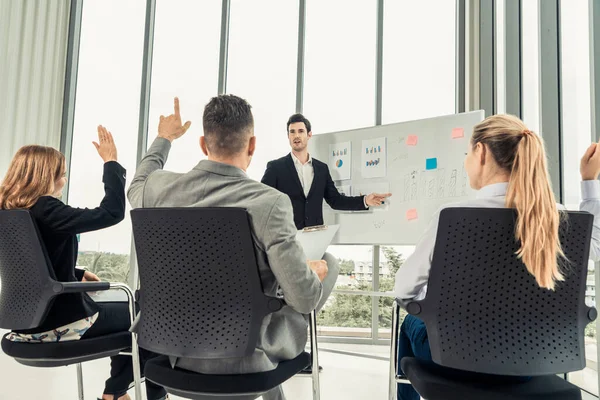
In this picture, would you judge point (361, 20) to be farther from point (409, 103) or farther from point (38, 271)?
point (38, 271)

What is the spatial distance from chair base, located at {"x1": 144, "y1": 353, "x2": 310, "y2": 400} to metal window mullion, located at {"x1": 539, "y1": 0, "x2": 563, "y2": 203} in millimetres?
1979

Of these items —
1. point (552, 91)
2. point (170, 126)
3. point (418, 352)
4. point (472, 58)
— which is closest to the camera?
point (418, 352)

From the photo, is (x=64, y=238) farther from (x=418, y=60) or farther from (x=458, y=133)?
(x=418, y=60)

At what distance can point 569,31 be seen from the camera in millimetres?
2455

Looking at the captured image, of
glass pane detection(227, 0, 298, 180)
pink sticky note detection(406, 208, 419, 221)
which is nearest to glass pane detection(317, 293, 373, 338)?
pink sticky note detection(406, 208, 419, 221)

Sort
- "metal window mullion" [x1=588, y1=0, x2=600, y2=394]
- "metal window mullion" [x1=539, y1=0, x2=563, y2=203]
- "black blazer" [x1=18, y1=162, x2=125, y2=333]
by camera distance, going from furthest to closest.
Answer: "metal window mullion" [x1=539, y1=0, x2=563, y2=203] → "metal window mullion" [x1=588, y1=0, x2=600, y2=394] → "black blazer" [x1=18, y1=162, x2=125, y2=333]

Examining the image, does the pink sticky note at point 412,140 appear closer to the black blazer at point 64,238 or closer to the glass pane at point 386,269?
the glass pane at point 386,269

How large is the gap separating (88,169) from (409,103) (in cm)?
338

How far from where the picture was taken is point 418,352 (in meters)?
1.51

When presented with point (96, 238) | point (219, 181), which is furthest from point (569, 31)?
point (96, 238)

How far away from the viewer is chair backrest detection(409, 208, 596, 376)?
43.3 inches

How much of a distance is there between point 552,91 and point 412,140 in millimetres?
1026

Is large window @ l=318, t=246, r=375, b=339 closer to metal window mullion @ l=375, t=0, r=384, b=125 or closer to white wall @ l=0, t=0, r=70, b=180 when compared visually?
metal window mullion @ l=375, t=0, r=384, b=125

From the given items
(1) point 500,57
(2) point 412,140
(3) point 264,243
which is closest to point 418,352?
(3) point 264,243
